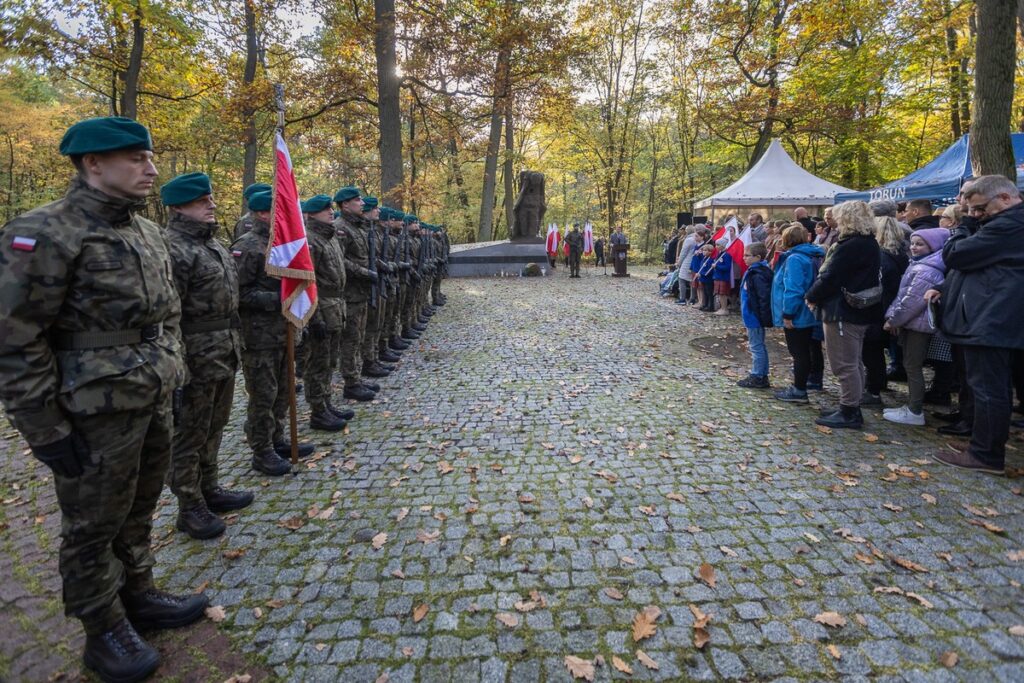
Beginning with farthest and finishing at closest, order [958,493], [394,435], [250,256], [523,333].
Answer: [523,333]
[394,435]
[250,256]
[958,493]

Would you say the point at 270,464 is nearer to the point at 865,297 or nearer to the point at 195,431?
the point at 195,431

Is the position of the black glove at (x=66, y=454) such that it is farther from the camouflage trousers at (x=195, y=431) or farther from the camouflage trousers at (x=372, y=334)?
the camouflage trousers at (x=372, y=334)

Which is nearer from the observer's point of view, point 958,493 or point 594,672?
point 594,672

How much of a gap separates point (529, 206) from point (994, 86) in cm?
1841

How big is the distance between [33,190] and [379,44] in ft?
61.3

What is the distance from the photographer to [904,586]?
9.60 ft

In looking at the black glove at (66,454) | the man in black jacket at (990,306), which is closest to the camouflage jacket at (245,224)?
the black glove at (66,454)

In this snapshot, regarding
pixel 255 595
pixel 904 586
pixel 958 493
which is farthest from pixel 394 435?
pixel 958 493

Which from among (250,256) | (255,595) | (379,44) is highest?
(379,44)

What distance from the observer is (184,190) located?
135 inches

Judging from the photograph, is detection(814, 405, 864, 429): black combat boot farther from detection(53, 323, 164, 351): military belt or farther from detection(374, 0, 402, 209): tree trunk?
detection(374, 0, 402, 209): tree trunk

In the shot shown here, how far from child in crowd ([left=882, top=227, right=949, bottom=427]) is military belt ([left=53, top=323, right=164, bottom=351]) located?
20.4ft

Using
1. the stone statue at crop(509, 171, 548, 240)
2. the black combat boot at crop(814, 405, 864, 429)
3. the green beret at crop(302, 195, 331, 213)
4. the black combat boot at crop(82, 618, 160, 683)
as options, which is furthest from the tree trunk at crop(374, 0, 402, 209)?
the black combat boot at crop(82, 618, 160, 683)

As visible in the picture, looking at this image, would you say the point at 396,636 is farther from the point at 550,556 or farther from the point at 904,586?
the point at 904,586
